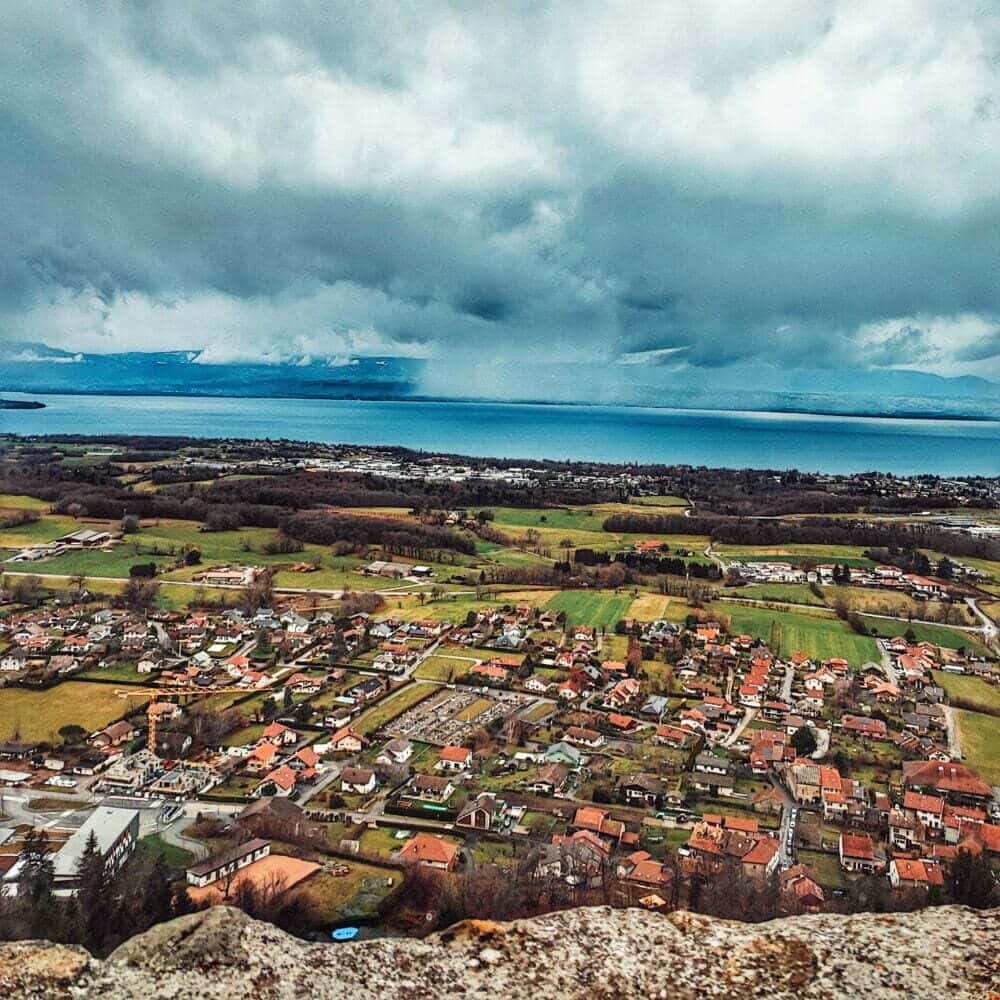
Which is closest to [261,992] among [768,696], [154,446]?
[768,696]

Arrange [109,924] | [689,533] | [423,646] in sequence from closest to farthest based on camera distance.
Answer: [109,924] < [423,646] < [689,533]

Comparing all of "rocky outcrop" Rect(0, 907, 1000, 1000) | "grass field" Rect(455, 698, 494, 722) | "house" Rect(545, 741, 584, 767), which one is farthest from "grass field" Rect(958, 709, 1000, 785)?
"rocky outcrop" Rect(0, 907, 1000, 1000)

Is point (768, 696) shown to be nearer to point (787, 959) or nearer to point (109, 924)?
point (109, 924)

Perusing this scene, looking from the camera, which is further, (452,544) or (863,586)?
(452,544)

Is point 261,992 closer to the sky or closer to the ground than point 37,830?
closer to the sky

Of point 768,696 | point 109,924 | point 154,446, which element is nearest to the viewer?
point 109,924

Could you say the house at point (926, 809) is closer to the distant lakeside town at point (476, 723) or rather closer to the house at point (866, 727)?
the distant lakeside town at point (476, 723)

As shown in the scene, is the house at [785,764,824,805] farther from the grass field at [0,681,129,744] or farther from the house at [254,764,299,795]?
the grass field at [0,681,129,744]
